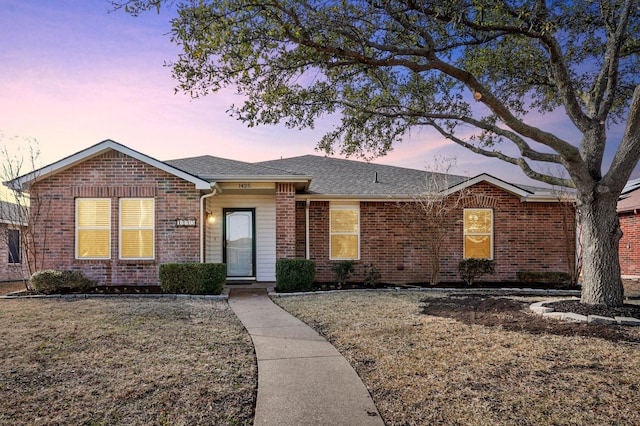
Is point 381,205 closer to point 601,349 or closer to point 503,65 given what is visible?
point 503,65

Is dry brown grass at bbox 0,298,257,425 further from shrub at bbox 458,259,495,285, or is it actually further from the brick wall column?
shrub at bbox 458,259,495,285

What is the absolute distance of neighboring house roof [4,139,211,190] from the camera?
10.6 meters

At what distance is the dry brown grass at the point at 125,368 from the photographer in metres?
3.44

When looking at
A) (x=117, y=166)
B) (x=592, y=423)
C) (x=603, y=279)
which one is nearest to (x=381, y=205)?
(x=603, y=279)

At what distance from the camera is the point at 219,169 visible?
1222 cm

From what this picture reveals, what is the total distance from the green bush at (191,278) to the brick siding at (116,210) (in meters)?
0.94

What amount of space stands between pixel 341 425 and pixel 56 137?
13.7 metres

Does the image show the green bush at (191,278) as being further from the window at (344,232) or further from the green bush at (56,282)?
the window at (344,232)

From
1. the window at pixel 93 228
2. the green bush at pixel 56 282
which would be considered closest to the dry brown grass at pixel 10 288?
the green bush at pixel 56 282

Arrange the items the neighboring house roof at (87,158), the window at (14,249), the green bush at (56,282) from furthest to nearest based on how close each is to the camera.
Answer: the window at (14,249), the neighboring house roof at (87,158), the green bush at (56,282)

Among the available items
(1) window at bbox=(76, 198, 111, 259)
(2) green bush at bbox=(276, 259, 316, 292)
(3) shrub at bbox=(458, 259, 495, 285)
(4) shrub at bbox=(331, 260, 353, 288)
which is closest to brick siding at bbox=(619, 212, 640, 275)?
(3) shrub at bbox=(458, 259, 495, 285)

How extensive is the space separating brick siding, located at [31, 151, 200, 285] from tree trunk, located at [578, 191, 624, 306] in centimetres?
880

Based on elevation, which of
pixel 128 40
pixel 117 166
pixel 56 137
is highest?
pixel 128 40

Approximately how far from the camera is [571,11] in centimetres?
809
